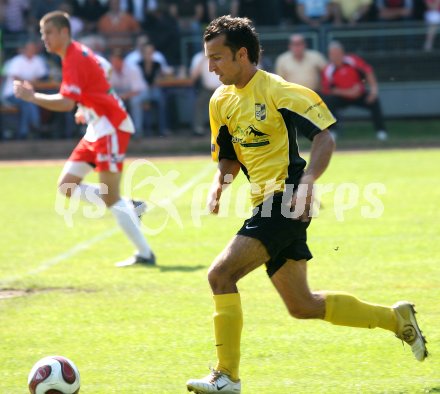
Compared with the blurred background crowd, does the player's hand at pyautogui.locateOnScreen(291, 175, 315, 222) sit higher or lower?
higher

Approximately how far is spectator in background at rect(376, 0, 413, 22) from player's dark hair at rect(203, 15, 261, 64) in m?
17.6

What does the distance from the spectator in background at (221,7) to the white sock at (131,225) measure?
1363 centimetres

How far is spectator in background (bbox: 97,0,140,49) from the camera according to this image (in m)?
22.3

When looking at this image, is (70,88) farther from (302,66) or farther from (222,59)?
(302,66)

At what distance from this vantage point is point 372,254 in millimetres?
9953

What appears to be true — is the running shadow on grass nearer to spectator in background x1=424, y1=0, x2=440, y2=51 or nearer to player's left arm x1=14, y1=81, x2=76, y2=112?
player's left arm x1=14, y1=81, x2=76, y2=112

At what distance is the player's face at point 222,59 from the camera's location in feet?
18.8

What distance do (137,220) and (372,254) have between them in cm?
225

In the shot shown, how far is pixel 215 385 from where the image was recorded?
17.7ft

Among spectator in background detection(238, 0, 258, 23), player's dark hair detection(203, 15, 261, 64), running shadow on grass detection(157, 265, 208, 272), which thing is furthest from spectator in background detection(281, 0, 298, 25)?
player's dark hair detection(203, 15, 261, 64)

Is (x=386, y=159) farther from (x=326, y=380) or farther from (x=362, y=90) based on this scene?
(x=326, y=380)

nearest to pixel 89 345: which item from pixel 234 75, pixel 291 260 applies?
pixel 291 260

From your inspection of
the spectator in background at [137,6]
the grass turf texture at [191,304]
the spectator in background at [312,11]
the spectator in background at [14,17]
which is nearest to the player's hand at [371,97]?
the spectator in background at [312,11]

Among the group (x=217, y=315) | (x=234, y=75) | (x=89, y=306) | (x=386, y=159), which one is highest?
(x=234, y=75)
